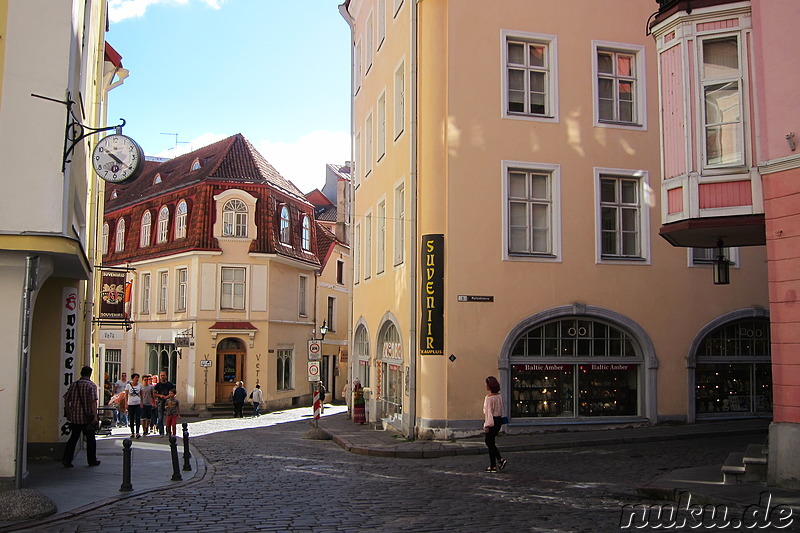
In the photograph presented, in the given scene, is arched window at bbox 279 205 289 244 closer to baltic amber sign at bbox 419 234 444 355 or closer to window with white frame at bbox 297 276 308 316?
window with white frame at bbox 297 276 308 316

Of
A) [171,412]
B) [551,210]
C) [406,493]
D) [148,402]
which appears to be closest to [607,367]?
[551,210]

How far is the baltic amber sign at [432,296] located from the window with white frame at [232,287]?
21.2 meters

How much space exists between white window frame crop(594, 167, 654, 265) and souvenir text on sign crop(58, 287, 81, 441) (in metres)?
11.8

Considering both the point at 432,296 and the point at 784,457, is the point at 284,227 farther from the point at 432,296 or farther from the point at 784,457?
the point at 784,457

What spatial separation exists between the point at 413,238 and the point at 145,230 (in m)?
26.4

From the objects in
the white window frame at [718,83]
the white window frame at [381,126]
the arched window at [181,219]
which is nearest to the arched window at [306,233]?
the arched window at [181,219]

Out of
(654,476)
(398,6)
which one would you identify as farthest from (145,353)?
(654,476)

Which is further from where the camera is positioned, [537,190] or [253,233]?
[253,233]

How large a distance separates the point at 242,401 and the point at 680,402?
1991 cm

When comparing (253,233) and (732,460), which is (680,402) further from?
(253,233)

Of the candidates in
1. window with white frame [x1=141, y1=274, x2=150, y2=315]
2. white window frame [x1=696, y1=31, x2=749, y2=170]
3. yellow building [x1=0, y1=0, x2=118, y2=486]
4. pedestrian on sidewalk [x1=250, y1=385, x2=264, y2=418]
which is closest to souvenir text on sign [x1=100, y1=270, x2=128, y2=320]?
yellow building [x1=0, y1=0, x2=118, y2=486]

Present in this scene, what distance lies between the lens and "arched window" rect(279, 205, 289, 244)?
39969 mm

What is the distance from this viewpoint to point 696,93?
12383 mm

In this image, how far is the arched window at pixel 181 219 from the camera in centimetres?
3884
